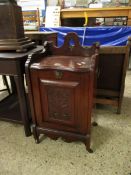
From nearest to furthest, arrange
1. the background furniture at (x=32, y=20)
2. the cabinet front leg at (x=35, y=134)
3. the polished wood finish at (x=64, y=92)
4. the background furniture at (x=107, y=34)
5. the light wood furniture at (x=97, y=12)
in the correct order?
the polished wood finish at (x=64, y=92), the cabinet front leg at (x=35, y=134), the background furniture at (x=107, y=34), the light wood furniture at (x=97, y=12), the background furniture at (x=32, y=20)

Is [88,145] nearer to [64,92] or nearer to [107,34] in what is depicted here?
[64,92]

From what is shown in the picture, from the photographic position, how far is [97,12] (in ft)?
11.0

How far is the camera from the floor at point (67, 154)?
43.7 inches

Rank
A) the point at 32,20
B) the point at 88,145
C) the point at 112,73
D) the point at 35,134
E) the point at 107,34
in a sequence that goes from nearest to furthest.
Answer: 1. the point at 88,145
2. the point at 35,134
3. the point at 112,73
4. the point at 107,34
5. the point at 32,20

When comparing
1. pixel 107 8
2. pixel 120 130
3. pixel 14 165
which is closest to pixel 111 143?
pixel 120 130

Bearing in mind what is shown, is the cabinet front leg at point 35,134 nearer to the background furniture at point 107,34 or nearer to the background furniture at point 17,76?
the background furniture at point 17,76

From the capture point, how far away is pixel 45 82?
110cm

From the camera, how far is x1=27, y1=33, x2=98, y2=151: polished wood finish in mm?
1024

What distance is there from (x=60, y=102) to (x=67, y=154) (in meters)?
0.44

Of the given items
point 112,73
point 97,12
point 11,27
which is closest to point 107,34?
point 97,12

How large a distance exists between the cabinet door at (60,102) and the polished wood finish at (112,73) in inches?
24.5

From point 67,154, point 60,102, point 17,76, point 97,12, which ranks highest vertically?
point 97,12

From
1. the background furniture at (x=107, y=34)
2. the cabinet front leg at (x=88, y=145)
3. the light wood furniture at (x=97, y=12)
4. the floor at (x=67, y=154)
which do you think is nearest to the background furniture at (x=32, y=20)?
the light wood furniture at (x=97, y=12)

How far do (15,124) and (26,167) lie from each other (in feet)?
1.88
